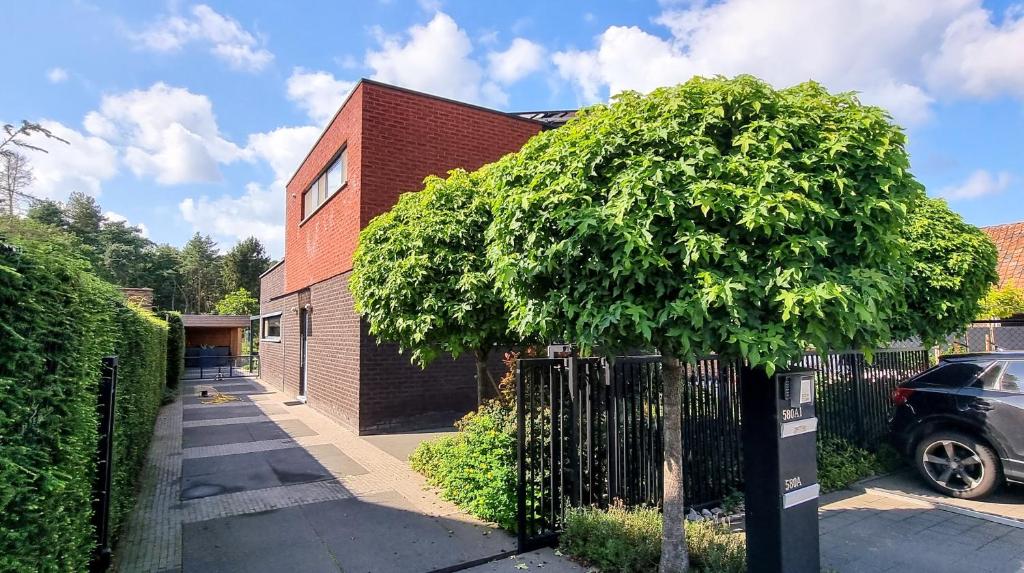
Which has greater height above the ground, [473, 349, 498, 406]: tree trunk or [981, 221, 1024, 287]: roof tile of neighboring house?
[981, 221, 1024, 287]: roof tile of neighboring house

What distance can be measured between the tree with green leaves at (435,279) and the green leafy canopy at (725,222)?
244 centimetres

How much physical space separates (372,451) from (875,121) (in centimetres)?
711

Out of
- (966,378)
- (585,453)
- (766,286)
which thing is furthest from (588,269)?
(966,378)

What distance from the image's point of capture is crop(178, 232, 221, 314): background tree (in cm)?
5181

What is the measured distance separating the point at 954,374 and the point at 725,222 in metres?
5.05

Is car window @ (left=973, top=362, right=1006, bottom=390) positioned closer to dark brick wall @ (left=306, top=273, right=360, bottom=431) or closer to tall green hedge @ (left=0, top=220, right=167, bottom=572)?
tall green hedge @ (left=0, top=220, right=167, bottom=572)

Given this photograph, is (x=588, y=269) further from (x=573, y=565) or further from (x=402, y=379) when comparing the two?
(x=402, y=379)

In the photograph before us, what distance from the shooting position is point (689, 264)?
A: 2.79m

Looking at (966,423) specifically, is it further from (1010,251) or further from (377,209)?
(1010,251)

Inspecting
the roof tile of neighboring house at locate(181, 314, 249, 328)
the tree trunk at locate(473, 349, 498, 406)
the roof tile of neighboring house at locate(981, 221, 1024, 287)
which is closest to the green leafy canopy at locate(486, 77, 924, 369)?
the tree trunk at locate(473, 349, 498, 406)

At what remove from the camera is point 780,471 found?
3236 millimetres

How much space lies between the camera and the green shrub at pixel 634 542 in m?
3.71

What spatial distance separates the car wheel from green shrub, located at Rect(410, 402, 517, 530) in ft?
15.7

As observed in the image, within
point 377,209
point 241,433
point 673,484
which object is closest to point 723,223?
point 673,484
